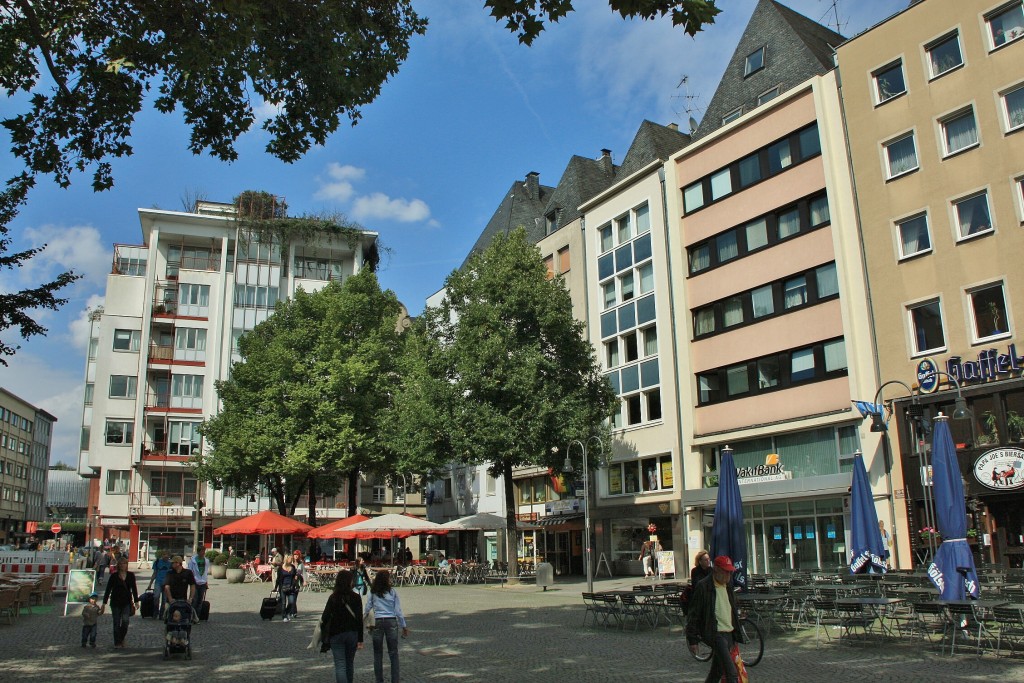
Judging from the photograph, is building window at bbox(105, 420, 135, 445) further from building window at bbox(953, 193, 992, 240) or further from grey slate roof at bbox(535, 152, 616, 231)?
building window at bbox(953, 193, 992, 240)

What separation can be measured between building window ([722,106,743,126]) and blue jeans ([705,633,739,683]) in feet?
96.5

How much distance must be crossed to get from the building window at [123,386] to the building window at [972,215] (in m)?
54.4

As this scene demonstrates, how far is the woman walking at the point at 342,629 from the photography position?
360 inches

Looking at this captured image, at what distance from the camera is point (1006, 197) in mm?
24109

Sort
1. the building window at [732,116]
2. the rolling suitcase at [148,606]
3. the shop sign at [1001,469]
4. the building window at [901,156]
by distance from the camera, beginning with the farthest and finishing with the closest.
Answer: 1. the building window at [732,116]
2. the building window at [901,156]
3. the shop sign at [1001,469]
4. the rolling suitcase at [148,606]

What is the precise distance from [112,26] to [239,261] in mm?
57266

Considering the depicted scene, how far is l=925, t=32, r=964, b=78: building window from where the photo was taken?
85.6ft

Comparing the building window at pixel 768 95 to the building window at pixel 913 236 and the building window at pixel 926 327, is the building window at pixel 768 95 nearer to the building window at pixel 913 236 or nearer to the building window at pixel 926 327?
the building window at pixel 913 236

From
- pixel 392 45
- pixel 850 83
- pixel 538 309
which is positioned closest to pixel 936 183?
pixel 850 83

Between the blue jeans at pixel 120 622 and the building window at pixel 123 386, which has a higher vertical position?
the building window at pixel 123 386

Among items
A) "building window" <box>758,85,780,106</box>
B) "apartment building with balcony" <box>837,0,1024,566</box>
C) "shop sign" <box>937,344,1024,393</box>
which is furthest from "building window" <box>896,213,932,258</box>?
"building window" <box>758,85,780,106</box>

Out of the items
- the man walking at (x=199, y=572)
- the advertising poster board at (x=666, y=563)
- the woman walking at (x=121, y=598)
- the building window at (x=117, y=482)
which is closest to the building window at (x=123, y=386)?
the building window at (x=117, y=482)

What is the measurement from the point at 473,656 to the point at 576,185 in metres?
35.5

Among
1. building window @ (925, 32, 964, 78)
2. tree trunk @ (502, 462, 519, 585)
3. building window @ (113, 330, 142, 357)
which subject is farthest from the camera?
building window @ (113, 330, 142, 357)
